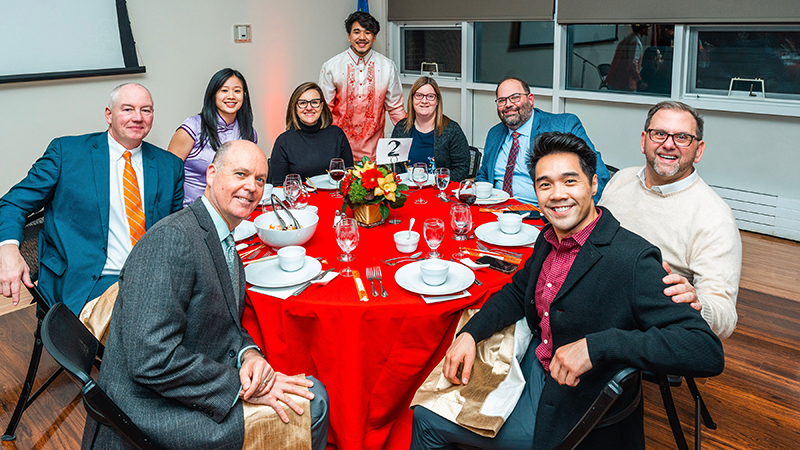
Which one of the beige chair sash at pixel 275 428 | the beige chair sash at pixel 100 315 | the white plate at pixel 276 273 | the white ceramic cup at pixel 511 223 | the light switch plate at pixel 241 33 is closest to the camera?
the beige chair sash at pixel 275 428

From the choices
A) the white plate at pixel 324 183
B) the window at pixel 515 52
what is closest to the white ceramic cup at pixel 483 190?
the white plate at pixel 324 183

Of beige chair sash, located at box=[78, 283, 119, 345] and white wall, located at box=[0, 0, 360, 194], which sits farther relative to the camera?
white wall, located at box=[0, 0, 360, 194]

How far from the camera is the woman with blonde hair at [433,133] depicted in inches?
152

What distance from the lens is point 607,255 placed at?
1.51 meters

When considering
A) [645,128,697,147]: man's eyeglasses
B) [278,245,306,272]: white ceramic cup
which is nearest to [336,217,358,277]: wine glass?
[278,245,306,272]: white ceramic cup

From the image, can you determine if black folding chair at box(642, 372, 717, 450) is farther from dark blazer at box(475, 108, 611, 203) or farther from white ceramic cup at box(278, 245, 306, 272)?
dark blazer at box(475, 108, 611, 203)

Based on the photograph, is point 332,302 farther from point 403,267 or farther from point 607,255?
point 607,255

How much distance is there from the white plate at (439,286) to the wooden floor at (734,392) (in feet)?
3.57

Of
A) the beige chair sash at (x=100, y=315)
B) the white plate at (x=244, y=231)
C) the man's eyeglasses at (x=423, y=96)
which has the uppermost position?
the man's eyeglasses at (x=423, y=96)

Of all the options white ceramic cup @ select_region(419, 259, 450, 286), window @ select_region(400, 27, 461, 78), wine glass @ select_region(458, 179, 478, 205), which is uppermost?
window @ select_region(400, 27, 461, 78)

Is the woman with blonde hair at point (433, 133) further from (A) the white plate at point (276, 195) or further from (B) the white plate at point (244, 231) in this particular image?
(B) the white plate at point (244, 231)

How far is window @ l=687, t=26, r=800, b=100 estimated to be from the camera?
401cm

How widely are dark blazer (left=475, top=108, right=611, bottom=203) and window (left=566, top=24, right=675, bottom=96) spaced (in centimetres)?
178

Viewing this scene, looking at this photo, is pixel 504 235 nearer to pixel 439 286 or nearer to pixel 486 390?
pixel 439 286
